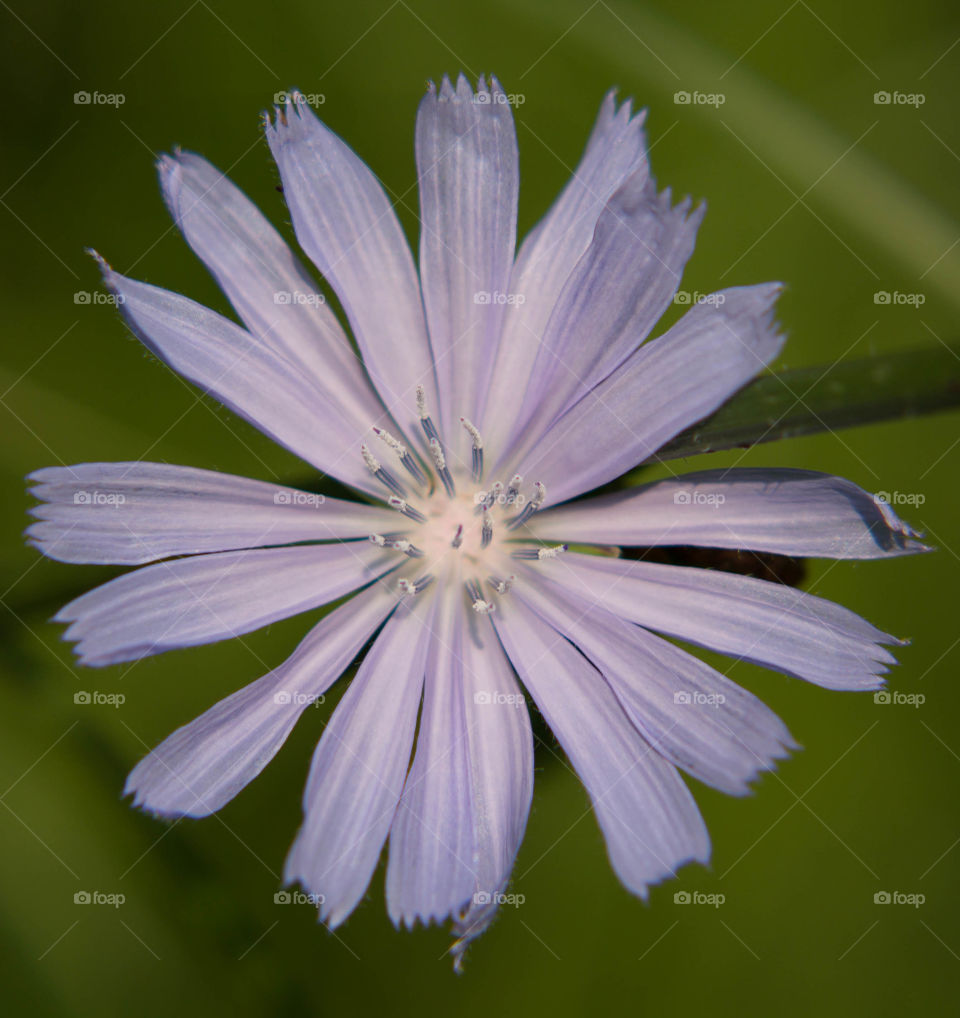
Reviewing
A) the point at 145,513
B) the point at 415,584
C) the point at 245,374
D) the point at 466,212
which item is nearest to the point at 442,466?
the point at 415,584

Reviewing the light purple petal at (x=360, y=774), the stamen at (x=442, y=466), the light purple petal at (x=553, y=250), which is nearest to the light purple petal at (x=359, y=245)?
the stamen at (x=442, y=466)

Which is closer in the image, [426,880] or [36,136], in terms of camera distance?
[426,880]

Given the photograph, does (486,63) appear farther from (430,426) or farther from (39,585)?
(39,585)

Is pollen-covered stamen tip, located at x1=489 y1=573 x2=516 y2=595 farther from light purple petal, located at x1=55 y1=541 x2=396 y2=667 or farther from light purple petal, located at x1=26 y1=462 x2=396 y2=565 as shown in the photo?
light purple petal, located at x1=26 y1=462 x2=396 y2=565

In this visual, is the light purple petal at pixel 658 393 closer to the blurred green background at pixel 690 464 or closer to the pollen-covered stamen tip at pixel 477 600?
the pollen-covered stamen tip at pixel 477 600

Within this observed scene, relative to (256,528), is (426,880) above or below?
below

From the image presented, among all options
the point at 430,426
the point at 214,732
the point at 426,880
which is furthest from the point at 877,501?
the point at 214,732

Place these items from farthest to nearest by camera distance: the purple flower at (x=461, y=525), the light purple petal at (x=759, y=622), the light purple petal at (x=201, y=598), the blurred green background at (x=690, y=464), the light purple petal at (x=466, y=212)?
the blurred green background at (x=690, y=464) → the light purple petal at (x=466, y=212) → the light purple petal at (x=759, y=622) → the purple flower at (x=461, y=525) → the light purple petal at (x=201, y=598)

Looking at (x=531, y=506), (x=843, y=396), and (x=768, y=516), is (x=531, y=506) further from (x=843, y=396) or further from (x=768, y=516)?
(x=843, y=396)
